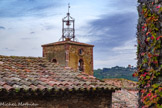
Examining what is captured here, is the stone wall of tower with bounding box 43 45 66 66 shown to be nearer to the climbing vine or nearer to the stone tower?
the stone tower

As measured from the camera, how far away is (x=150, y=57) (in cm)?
365

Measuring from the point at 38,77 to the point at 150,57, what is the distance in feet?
15.6

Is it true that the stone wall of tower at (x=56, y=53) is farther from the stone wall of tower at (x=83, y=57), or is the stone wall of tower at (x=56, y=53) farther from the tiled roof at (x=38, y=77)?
the tiled roof at (x=38, y=77)

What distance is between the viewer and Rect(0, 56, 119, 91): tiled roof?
22.0ft

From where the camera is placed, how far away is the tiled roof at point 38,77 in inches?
263

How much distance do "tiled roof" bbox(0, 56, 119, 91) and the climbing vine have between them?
345 cm

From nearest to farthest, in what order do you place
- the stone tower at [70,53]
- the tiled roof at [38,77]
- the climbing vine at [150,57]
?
the climbing vine at [150,57]
the tiled roof at [38,77]
the stone tower at [70,53]

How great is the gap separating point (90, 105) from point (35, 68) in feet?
7.96

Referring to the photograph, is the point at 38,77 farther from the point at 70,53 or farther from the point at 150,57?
the point at 70,53

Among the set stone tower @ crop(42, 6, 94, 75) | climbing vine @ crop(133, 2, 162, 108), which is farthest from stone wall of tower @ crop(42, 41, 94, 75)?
climbing vine @ crop(133, 2, 162, 108)

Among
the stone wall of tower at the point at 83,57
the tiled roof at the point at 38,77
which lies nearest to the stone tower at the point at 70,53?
the stone wall of tower at the point at 83,57

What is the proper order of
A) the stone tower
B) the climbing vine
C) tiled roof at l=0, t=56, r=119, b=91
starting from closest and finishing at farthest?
the climbing vine < tiled roof at l=0, t=56, r=119, b=91 < the stone tower

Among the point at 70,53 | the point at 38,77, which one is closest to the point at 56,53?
the point at 70,53

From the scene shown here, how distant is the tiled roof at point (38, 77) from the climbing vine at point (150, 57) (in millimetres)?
3451
